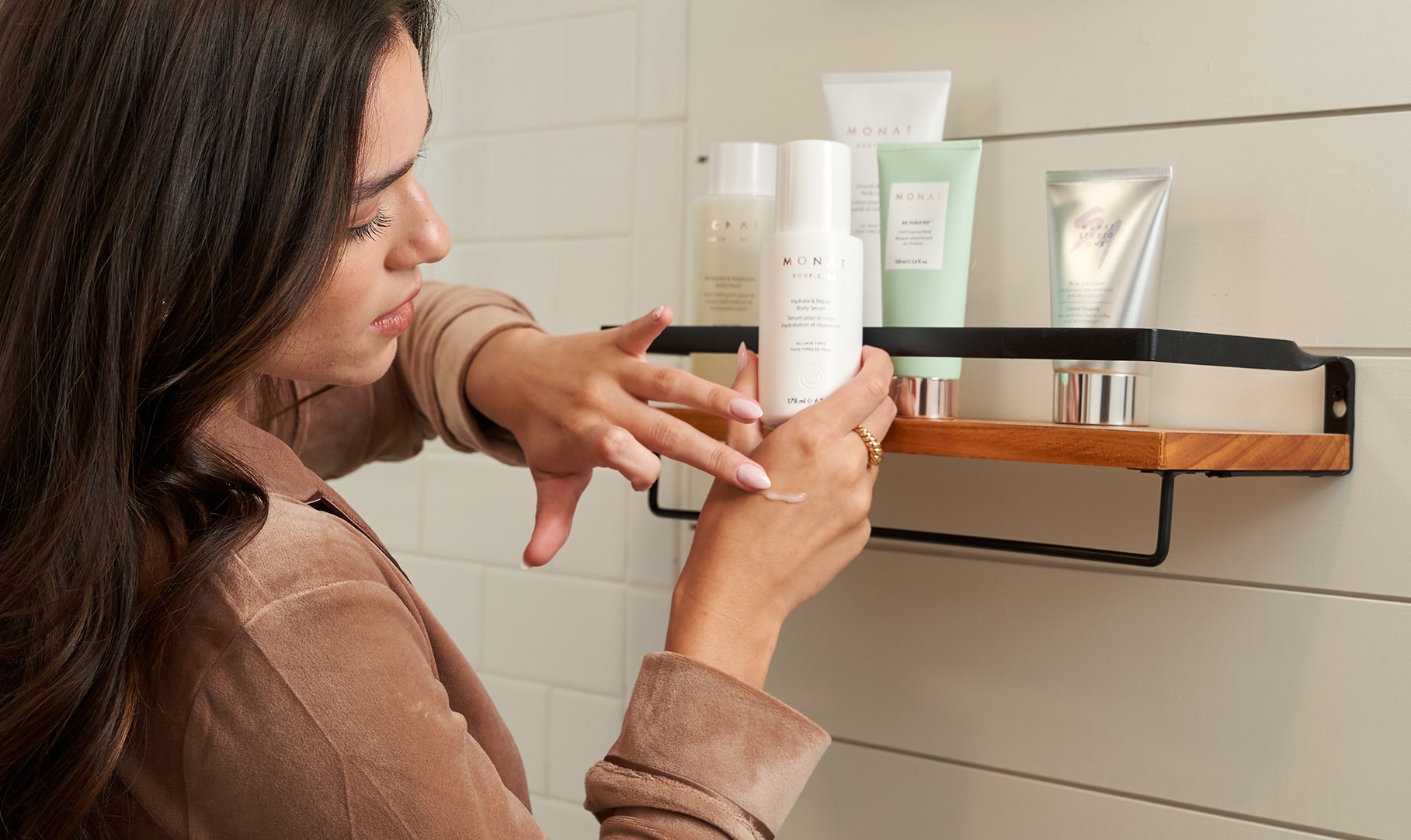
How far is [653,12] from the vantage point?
886 mm

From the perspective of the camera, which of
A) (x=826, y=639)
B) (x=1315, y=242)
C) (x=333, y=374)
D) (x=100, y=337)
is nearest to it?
(x=100, y=337)

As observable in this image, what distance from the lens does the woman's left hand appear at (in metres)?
0.58

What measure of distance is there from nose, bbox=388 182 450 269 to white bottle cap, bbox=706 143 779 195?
219 millimetres

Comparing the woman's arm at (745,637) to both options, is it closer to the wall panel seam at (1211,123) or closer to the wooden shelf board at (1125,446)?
the wooden shelf board at (1125,446)

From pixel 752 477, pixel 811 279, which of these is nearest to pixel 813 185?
pixel 811 279

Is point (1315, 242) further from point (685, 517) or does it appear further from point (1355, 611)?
point (685, 517)

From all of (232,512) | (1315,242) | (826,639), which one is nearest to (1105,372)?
(1315,242)

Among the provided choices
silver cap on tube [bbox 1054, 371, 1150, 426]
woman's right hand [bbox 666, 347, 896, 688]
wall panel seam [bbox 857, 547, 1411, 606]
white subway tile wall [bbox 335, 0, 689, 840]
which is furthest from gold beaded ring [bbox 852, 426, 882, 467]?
white subway tile wall [bbox 335, 0, 689, 840]

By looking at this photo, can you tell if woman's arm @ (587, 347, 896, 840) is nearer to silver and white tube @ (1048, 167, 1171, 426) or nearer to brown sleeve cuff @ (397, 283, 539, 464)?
silver and white tube @ (1048, 167, 1171, 426)

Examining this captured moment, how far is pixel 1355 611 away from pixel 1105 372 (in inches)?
9.0

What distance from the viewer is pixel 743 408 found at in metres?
0.57

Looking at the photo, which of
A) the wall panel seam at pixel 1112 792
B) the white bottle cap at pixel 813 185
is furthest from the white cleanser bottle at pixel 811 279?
the wall panel seam at pixel 1112 792

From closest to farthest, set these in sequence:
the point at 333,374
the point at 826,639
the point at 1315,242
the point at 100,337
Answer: the point at 100,337, the point at 333,374, the point at 1315,242, the point at 826,639

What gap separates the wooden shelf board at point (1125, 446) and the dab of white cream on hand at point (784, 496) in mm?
86
